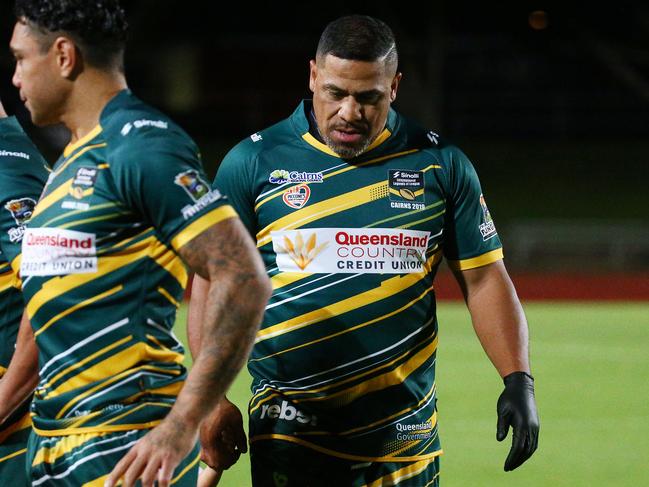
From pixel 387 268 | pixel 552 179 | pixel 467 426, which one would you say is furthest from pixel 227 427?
pixel 552 179

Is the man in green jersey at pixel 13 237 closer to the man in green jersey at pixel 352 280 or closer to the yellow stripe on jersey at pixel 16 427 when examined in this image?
the yellow stripe on jersey at pixel 16 427

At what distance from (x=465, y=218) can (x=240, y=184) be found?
76 cm

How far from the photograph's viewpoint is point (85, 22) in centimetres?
303

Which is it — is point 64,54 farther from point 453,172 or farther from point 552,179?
point 552,179

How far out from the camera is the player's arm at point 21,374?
3.38 m

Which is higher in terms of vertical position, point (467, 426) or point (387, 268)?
point (387, 268)

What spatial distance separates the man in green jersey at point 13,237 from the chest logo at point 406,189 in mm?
1126

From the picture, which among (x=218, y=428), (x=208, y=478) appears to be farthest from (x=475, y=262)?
(x=208, y=478)

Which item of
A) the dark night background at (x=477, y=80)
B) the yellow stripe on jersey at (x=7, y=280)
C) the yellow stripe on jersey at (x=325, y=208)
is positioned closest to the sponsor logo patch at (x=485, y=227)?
the yellow stripe on jersey at (x=325, y=208)

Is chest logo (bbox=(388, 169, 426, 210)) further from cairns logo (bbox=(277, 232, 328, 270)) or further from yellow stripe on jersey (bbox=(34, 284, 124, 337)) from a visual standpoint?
yellow stripe on jersey (bbox=(34, 284, 124, 337))

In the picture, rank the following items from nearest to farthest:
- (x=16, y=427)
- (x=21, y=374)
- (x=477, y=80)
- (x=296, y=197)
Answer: (x=21, y=374) → (x=16, y=427) → (x=296, y=197) → (x=477, y=80)

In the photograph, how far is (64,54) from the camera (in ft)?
9.99

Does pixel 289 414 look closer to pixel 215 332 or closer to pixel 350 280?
A: pixel 350 280

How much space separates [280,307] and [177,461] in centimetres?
135
